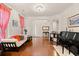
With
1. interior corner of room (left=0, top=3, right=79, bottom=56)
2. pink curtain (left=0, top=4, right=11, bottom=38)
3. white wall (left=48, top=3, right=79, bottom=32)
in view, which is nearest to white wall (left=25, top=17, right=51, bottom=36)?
interior corner of room (left=0, top=3, right=79, bottom=56)

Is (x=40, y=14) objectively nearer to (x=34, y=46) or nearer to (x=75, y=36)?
(x=75, y=36)

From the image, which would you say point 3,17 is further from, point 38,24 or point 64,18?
point 64,18

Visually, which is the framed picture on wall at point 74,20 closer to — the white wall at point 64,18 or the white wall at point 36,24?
the white wall at point 64,18

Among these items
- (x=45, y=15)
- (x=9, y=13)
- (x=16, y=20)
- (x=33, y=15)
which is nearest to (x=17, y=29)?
(x=16, y=20)

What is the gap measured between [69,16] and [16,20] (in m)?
1.46

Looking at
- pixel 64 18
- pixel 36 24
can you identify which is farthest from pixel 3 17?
pixel 64 18

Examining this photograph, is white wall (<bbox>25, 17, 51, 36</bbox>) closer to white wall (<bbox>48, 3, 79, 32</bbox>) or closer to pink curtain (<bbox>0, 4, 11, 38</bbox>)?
white wall (<bbox>48, 3, 79, 32</bbox>)

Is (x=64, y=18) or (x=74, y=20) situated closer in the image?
(x=74, y=20)

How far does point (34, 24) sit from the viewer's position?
296 centimetres

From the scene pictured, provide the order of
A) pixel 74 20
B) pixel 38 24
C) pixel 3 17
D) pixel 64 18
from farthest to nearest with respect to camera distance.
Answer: pixel 64 18, pixel 74 20, pixel 38 24, pixel 3 17

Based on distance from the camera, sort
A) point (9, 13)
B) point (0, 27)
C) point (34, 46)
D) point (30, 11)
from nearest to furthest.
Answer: point (30, 11), point (0, 27), point (9, 13), point (34, 46)

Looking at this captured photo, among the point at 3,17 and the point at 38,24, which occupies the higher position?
the point at 3,17

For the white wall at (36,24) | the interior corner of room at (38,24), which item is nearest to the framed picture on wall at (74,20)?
the interior corner of room at (38,24)

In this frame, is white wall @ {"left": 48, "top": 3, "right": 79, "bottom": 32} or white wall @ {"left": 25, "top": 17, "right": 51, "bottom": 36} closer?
white wall @ {"left": 25, "top": 17, "right": 51, "bottom": 36}
